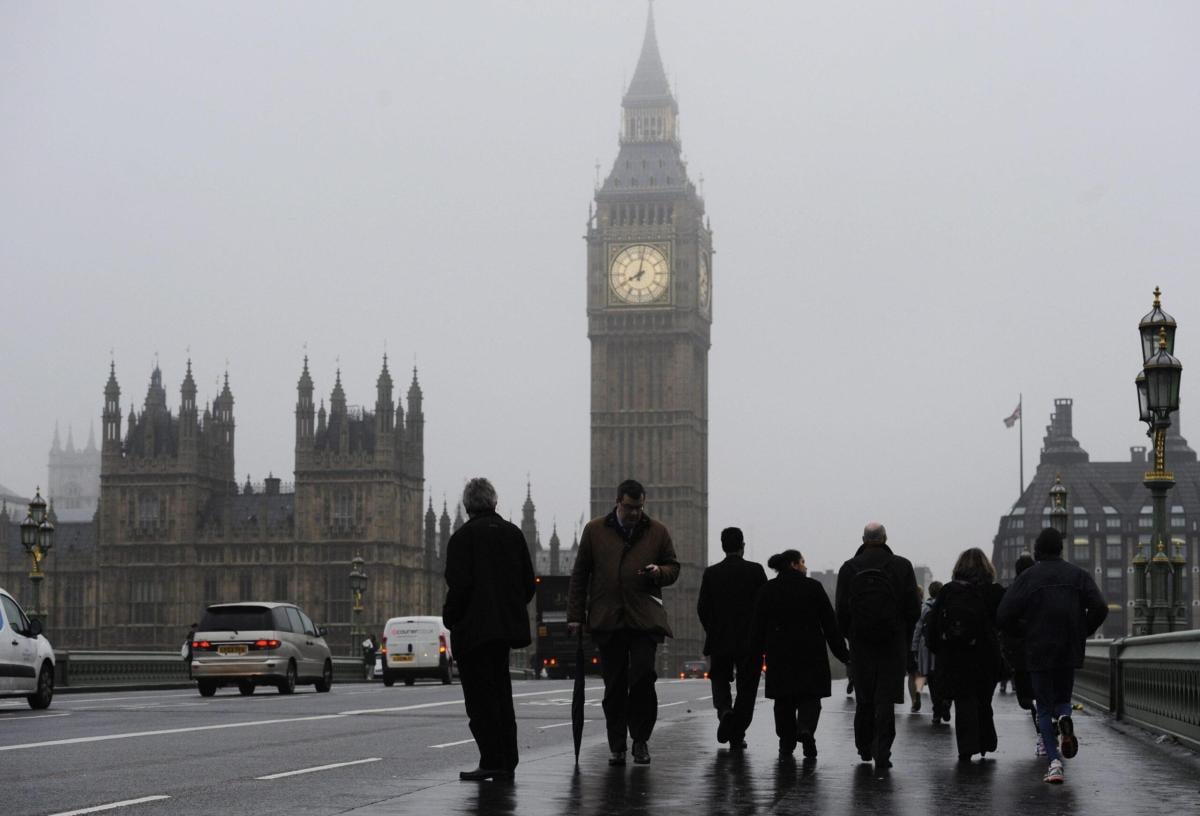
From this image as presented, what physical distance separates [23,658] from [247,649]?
8.86 metres

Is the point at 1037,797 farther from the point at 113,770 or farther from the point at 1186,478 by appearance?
the point at 1186,478

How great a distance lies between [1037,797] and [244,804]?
4615 mm

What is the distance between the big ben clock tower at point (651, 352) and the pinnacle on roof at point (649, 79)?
389 inches

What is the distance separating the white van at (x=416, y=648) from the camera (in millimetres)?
43656

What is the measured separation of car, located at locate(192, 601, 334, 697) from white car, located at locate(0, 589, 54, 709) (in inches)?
283

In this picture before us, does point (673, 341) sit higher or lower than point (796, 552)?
Result: higher

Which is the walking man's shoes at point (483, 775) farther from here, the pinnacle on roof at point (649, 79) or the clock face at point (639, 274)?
the pinnacle on roof at point (649, 79)

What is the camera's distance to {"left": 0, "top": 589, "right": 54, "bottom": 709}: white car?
75.5ft

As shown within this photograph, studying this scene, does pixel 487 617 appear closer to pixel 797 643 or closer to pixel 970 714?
pixel 797 643

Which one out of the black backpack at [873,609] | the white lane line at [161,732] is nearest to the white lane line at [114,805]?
the white lane line at [161,732]

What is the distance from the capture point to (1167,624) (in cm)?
2361

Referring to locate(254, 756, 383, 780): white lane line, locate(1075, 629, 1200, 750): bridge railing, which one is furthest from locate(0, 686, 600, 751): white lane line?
locate(1075, 629, 1200, 750): bridge railing

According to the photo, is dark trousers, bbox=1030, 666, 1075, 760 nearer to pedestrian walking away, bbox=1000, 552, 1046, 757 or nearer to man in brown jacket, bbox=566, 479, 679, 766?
pedestrian walking away, bbox=1000, 552, 1046, 757

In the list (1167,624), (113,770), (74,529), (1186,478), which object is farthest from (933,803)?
(1186,478)
